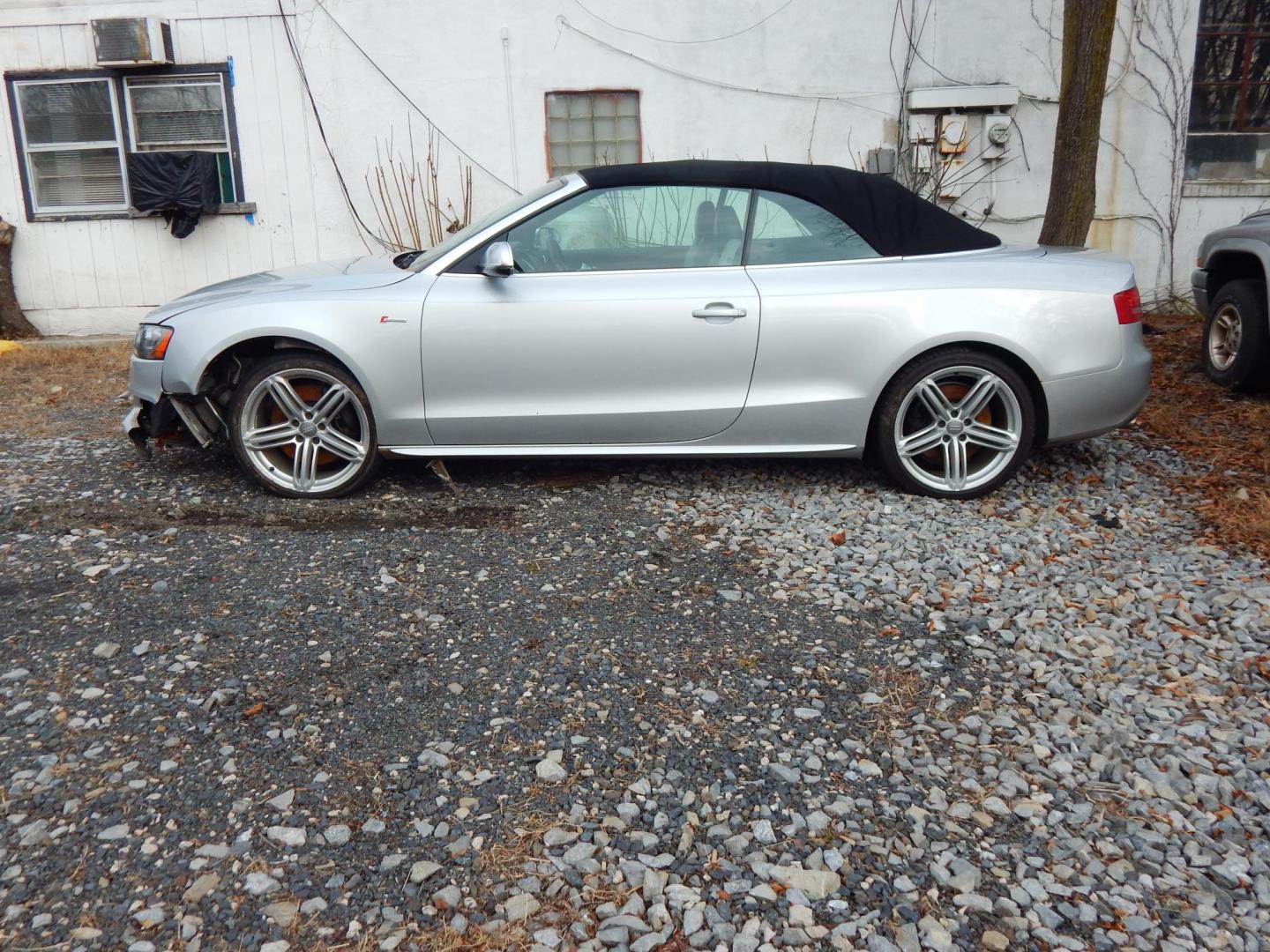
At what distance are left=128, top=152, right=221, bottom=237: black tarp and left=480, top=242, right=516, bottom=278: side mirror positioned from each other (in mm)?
6233

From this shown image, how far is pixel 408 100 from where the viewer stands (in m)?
9.66

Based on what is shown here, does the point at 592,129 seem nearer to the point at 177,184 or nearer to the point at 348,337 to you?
the point at 177,184

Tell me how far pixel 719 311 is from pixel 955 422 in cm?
124

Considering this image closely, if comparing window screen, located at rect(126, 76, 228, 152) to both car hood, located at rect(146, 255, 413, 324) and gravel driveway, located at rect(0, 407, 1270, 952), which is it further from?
gravel driveway, located at rect(0, 407, 1270, 952)

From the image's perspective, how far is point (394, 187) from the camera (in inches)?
386

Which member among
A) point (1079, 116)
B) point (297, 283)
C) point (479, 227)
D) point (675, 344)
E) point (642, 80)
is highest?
point (642, 80)

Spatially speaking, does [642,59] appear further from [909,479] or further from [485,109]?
[909,479]

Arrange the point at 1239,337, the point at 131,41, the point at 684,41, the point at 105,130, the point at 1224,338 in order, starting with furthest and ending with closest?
1. the point at 105,130
2. the point at 684,41
3. the point at 131,41
4. the point at 1224,338
5. the point at 1239,337

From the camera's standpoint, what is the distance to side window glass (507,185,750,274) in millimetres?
4871

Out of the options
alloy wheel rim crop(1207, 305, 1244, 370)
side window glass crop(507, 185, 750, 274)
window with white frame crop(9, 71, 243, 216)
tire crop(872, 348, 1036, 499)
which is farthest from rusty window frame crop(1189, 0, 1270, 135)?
window with white frame crop(9, 71, 243, 216)

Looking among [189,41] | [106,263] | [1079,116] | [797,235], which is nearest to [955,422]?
[797,235]

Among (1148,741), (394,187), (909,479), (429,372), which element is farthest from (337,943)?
(394,187)

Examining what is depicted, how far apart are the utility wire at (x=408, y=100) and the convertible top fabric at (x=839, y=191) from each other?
4.99m

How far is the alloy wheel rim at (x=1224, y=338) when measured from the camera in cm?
661
